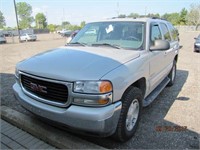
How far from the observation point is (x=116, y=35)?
3.88 meters

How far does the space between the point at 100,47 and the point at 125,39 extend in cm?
50

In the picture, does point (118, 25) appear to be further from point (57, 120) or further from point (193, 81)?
point (193, 81)

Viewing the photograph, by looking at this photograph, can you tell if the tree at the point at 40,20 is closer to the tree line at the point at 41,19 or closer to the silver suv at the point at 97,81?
the tree line at the point at 41,19

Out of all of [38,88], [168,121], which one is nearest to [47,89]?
[38,88]

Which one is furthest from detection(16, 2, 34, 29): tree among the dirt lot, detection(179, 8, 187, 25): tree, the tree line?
the dirt lot

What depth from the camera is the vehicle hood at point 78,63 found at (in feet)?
8.46

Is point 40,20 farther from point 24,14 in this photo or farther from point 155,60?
point 155,60

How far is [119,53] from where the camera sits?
3281 millimetres

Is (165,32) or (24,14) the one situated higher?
(24,14)

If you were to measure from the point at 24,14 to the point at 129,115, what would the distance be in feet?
350

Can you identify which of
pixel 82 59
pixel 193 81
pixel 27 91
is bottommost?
pixel 193 81

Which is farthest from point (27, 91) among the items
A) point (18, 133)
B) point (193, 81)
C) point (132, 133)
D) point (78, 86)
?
point (193, 81)

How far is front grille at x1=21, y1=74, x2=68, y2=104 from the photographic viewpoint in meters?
2.62

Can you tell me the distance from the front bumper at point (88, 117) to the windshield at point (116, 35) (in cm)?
143
